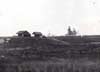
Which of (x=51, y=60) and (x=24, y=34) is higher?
(x=24, y=34)

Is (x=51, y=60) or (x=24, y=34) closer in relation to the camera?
(x=51, y=60)

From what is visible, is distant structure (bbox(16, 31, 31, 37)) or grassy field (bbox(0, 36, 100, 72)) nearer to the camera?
grassy field (bbox(0, 36, 100, 72))

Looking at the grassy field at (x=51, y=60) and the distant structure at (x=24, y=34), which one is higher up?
the distant structure at (x=24, y=34)

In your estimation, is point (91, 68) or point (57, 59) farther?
point (57, 59)

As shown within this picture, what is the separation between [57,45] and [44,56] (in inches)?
111

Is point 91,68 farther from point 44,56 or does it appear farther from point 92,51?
point 44,56

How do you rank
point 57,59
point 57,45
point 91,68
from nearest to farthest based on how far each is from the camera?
point 91,68 < point 57,59 < point 57,45

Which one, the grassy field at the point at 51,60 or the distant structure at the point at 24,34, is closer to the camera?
the grassy field at the point at 51,60

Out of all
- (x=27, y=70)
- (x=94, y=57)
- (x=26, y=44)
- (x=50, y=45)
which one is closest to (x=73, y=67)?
(x=94, y=57)

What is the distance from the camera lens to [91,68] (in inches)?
562

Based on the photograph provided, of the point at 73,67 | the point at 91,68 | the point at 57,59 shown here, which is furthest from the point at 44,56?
the point at 91,68

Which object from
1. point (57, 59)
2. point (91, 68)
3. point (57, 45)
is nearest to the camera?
point (91, 68)

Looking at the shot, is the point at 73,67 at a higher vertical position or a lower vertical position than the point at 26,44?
lower

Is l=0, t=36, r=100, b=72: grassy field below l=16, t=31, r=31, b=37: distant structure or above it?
below
